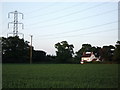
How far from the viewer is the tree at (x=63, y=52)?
216 feet

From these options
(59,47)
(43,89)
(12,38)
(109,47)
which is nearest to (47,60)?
(59,47)

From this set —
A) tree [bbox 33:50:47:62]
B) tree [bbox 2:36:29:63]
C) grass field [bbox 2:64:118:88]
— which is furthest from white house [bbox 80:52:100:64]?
grass field [bbox 2:64:118:88]

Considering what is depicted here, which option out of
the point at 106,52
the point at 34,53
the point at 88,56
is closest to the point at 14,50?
the point at 34,53

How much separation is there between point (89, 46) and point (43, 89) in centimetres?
8482

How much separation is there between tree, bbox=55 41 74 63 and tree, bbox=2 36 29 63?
35.1 ft

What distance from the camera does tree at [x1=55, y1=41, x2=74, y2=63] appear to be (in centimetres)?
6569

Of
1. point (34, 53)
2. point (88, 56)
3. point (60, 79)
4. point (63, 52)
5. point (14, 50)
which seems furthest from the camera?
point (88, 56)

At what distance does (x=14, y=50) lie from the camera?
57719 millimetres

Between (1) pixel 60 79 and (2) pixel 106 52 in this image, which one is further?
(2) pixel 106 52

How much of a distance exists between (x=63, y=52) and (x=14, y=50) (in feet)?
59.2

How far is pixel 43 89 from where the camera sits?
6.38 meters

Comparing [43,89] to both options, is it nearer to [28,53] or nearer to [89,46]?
[28,53]

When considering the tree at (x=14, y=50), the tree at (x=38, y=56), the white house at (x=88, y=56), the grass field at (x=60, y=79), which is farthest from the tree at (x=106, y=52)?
the grass field at (x=60, y=79)

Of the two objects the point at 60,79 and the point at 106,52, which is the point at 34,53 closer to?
the point at 106,52
